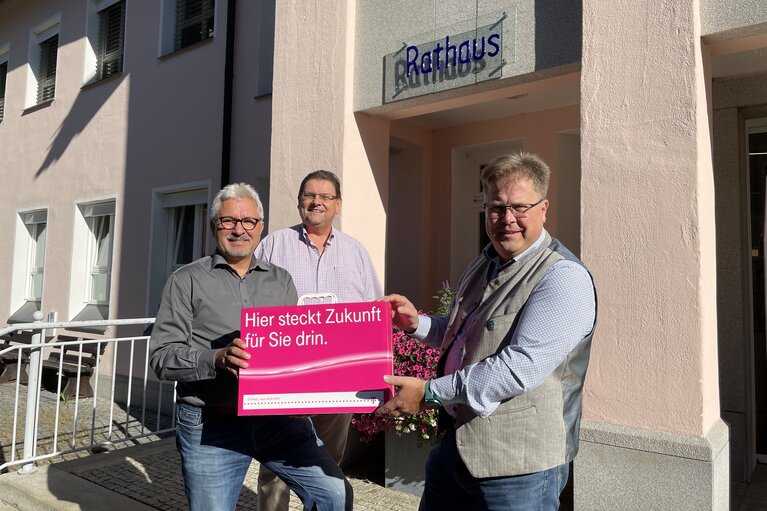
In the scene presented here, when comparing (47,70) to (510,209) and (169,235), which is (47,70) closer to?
(169,235)

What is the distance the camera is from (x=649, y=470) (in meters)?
3.66

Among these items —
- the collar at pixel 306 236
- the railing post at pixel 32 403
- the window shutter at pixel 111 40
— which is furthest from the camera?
the window shutter at pixel 111 40

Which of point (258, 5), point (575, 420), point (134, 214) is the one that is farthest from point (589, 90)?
point (134, 214)

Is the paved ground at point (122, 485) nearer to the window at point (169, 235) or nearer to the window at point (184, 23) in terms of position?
the window at point (169, 235)

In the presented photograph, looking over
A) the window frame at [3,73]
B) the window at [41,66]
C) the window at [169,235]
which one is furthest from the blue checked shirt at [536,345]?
the window frame at [3,73]

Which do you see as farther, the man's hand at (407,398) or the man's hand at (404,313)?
the man's hand at (404,313)

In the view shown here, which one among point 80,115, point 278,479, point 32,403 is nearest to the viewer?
point 278,479

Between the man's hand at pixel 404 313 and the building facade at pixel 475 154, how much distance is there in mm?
1858

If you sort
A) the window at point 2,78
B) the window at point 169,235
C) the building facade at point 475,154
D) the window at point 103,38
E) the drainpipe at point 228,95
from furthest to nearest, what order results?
the window at point 2,78, the window at point 103,38, the window at point 169,235, the drainpipe at point 228,95, the building facade at point 475,154

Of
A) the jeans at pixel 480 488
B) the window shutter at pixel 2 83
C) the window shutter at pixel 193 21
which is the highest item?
the window shutter at pixel 2 83

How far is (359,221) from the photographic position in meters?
5.64

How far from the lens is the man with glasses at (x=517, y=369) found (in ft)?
6.14

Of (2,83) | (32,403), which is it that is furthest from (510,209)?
(2,83)

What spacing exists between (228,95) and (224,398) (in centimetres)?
635
